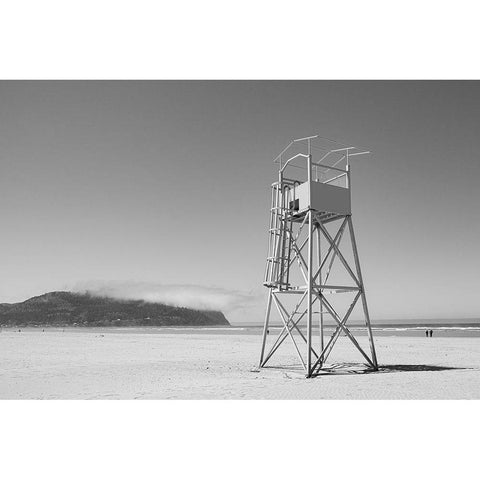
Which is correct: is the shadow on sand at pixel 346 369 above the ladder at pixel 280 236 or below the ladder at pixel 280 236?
below

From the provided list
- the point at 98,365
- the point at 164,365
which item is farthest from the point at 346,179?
the point at 98,365

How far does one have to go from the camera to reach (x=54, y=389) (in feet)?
39.4

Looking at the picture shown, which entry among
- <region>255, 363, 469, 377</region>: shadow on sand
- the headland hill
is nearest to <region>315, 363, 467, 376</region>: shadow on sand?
<region>255, 363, 469, 377</region>: shadow on sand

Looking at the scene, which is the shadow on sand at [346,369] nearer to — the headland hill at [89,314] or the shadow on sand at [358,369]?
the shadow on sand at [358,369]

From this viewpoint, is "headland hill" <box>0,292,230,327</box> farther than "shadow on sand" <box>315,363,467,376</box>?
Yes

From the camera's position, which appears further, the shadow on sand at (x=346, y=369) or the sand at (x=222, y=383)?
the shadow on sand at (x=346, y=369)

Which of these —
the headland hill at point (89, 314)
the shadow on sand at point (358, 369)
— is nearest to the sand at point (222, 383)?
the shadow on sand at point (358, 369)

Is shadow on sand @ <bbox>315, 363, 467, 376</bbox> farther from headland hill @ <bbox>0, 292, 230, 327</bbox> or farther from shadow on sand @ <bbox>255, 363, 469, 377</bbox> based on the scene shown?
headland hill @ <bbox>0, 292, 230, 327</bbox>

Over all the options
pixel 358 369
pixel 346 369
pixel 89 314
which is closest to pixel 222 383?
pixel 346 369

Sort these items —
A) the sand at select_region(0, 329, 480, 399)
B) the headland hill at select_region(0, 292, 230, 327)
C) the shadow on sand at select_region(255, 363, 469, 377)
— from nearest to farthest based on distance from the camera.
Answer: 1. the sand at select_region(0, 329, 480, 399)
2. the shadow on sand at select_region(255, 363, 469, 377)
3. the headland hill at select_region(0, 292, 230, 327)

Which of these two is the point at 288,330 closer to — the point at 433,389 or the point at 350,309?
the point at 350,309

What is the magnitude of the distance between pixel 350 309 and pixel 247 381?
4.74 meters

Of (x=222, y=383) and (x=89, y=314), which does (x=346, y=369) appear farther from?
(x=89, y=314)

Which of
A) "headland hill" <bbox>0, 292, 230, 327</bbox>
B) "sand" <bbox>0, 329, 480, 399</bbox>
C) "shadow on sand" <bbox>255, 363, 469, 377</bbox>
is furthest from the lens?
"headland hill" <bbox>0, 292, 230, 327</bbox>
